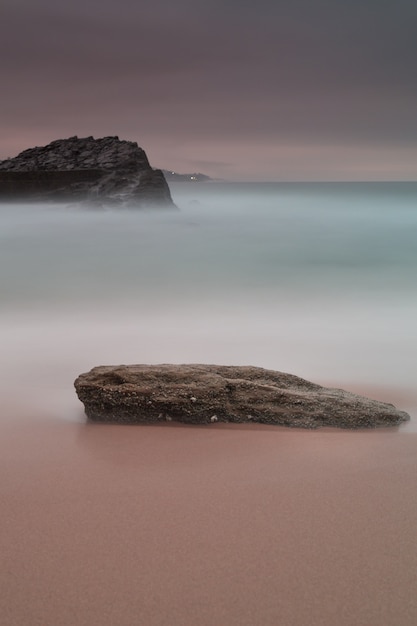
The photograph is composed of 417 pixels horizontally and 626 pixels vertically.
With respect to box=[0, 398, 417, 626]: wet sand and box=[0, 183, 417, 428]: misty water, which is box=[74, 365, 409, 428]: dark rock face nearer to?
box=[0, 398, 417, 626]: wet sand

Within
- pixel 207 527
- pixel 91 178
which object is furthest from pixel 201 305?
pixel 91 178

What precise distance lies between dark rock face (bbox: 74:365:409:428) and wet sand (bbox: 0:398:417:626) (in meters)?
0.09

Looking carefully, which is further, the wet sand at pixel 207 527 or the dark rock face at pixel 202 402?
the dark rock face at pixel 202 402

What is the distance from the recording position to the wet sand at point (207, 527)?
5.99 ft

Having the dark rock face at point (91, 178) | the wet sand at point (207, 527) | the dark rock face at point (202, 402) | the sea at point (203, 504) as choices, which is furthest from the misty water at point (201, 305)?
the dark rock face at point (91, 178)

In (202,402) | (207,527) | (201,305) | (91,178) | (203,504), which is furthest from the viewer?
(91,178)

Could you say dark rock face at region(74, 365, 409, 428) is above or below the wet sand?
above

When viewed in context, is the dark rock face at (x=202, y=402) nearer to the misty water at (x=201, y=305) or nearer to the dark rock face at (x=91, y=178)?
the misty water at (x=201, y=305)

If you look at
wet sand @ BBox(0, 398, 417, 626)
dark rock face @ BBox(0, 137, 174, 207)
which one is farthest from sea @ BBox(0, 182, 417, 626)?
dark rock face @ BBox(0, 137, 174, 207)

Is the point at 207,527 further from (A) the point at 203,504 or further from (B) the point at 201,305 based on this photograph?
(B) the point at 201,305

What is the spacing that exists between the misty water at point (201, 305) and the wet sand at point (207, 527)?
2.45ft

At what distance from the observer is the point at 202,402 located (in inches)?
124

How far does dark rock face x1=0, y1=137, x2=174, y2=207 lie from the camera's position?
25516mm

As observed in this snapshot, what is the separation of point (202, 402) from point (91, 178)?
24.4 meters
